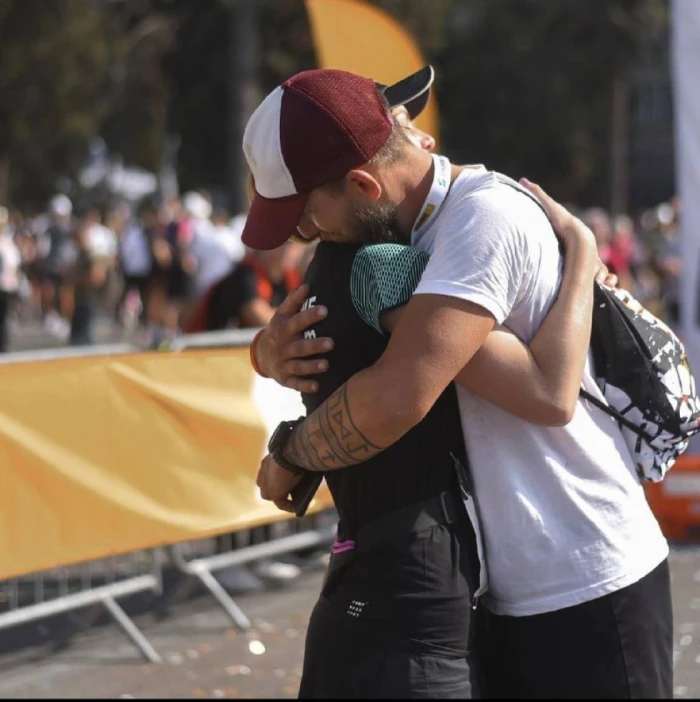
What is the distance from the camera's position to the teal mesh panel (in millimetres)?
2254

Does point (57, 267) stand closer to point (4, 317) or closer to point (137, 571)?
point (4, 317)

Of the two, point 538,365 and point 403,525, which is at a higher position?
point 538,365

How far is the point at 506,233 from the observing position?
7.36 feet

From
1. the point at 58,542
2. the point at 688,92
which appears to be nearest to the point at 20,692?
the point at 58,542

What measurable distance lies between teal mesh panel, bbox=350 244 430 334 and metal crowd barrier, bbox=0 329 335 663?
3.54 metres

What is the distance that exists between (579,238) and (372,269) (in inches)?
17.2

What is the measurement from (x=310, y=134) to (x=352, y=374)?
427 mm

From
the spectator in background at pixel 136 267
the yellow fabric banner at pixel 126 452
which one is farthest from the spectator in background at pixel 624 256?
the yellow fabric banner at pixel 126 452

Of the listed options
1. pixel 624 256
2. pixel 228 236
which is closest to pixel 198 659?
pixel 228 236

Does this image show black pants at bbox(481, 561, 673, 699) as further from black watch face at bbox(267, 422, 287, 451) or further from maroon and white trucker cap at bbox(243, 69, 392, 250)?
maroon and white trucker cap at bbox(243, 69, 392, 250)

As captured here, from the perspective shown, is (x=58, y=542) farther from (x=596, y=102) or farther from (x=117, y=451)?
(x=596, y=102)

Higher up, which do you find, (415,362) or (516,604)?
(415,362)

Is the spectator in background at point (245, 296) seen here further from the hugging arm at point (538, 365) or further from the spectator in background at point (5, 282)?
the spectator in background at point (5, 282)

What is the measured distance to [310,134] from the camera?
227 cm
